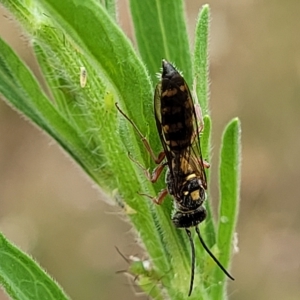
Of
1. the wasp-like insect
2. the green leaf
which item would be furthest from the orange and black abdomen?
the green leaf

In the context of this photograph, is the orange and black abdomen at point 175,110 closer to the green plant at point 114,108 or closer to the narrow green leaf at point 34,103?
the green plant at point 114,108

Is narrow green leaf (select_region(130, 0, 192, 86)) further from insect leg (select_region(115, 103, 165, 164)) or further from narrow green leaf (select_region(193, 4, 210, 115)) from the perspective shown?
insect leg (select_region(115, 103, 165, 164))

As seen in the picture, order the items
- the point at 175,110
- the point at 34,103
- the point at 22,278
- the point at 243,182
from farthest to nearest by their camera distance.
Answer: the point at 243,182 → the point at 34,103 → the point at 175,110 → the point at 22,278

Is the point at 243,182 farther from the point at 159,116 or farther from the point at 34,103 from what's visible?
the point at 159,116

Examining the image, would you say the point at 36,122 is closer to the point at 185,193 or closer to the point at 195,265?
the point at 185,193

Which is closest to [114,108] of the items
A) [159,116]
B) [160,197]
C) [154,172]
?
[159,116]

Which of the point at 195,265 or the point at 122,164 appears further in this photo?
the point at 195,265

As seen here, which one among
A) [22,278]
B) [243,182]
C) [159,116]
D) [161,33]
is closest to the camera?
[22,278]

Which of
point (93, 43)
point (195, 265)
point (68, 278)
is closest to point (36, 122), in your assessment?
point (93, 43)
